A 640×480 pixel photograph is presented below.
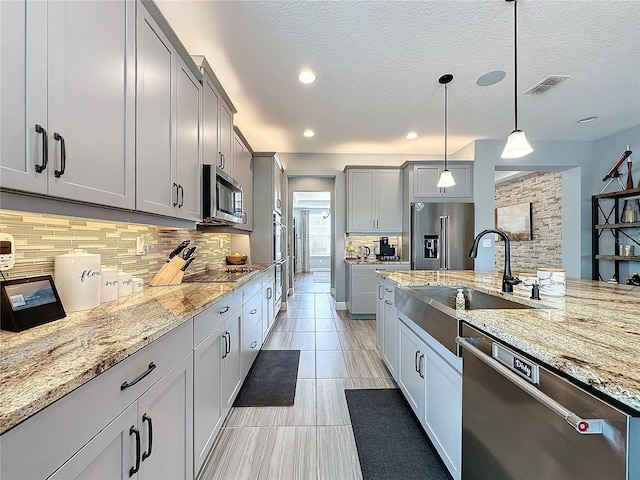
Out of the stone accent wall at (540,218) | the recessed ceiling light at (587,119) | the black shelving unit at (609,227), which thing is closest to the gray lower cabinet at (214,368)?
the recessed ceiling light at (587,119)

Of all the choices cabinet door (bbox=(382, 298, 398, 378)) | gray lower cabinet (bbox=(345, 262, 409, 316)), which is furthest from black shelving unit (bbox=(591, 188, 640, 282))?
Result: cabinet door (bbox=(382, 298, 398, 378))

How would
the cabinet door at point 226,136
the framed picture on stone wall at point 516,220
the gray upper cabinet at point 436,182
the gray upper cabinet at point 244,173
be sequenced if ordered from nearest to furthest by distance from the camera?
1. the cabinet door at point 226,136
2. the gray upper cabinet at point 244,173
3. the gray upper cabinet at point 436,182
4. the framed picture on stone wall at point 516,220

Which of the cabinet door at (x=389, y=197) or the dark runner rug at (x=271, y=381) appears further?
the cabinet door at (x=389, y=197)

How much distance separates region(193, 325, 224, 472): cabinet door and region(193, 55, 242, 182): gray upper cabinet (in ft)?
4.59

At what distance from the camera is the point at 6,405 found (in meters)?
0.53

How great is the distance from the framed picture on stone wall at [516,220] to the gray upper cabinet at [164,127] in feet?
20.5

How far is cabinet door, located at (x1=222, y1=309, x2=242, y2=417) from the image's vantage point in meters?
1.80

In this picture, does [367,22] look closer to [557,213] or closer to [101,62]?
[101,62]

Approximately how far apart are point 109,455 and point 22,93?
3.38 ft

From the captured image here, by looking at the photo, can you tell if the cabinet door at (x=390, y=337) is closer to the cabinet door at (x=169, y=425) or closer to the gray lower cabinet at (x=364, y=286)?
the cabinet door at (x=169, y=425)

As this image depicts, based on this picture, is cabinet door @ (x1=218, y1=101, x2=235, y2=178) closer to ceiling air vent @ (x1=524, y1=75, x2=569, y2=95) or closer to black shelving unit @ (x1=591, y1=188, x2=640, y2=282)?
ceiling air vent @ (x1=524, y1=75, x2=569, y2=95)

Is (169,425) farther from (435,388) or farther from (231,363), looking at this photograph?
(435,388)

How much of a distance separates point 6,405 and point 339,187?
195 inches

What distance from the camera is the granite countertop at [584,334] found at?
625 mm
